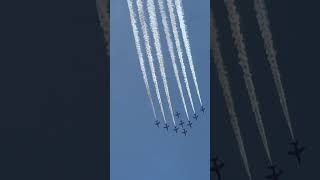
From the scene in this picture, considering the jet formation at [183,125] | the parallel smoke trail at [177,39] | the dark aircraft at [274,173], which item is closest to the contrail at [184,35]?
the parallel smoke trail at [177,39]

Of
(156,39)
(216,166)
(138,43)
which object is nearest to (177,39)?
(156,39)

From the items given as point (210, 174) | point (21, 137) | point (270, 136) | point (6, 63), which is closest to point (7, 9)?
point (6, 63)

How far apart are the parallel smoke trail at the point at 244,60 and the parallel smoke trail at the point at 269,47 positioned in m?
0.26

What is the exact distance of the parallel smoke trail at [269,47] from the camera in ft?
17.9

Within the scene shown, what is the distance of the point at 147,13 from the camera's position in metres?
5.36

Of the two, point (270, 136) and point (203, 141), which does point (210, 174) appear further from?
point (270, 136)

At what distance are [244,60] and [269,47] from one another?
332mm

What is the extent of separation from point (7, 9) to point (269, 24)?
3031mm

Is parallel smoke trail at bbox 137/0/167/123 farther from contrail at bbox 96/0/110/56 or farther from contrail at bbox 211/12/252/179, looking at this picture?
contrail at bbox 211/12/252/179

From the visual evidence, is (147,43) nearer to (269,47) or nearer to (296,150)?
(269,47)

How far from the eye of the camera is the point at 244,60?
216 inches

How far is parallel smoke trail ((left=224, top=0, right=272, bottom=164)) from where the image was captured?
544cm

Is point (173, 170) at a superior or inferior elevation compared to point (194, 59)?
inferior

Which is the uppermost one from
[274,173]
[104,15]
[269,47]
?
[104,15]
